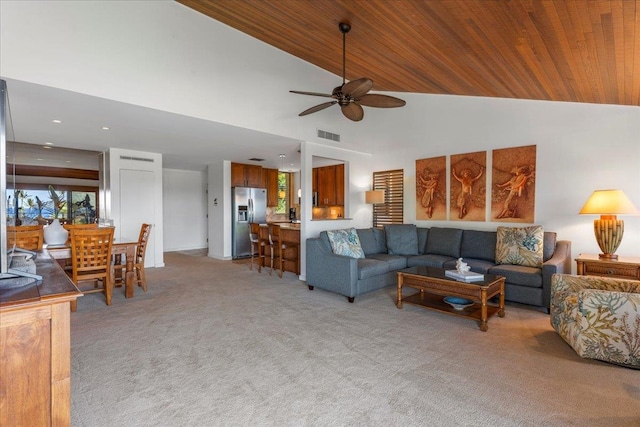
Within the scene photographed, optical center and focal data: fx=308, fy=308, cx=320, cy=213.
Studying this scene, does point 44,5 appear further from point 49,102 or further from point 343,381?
point 343,381

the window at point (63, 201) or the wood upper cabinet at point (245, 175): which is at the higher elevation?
the wood upper cabinet at point (245, 175)

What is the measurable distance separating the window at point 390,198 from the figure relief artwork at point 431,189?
411mm

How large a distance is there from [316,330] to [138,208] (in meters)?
5.05

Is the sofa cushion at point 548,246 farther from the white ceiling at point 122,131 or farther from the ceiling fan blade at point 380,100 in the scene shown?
the white ceiling at point 122,131

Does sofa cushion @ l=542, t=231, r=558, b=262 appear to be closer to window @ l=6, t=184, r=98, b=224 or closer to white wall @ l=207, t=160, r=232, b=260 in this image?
white wall @ l=207, t=160, r=232, b=260

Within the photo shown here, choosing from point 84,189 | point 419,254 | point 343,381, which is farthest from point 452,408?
point 84,189

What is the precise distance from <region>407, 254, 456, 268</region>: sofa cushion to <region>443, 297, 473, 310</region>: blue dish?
1172mm

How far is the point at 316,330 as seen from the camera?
3.17 meters

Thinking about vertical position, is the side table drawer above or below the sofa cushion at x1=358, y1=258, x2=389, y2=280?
above

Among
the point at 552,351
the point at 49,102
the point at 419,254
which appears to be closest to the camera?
the point at 552,351

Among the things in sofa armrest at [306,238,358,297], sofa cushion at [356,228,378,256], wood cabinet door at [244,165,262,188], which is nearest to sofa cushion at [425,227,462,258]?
sofa cushion at [356,228,378,256]

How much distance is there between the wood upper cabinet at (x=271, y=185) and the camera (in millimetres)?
8617

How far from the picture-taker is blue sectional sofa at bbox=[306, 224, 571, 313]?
3.81 meters

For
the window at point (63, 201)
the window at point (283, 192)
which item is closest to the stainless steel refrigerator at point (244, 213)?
the window at point (283, 192)
